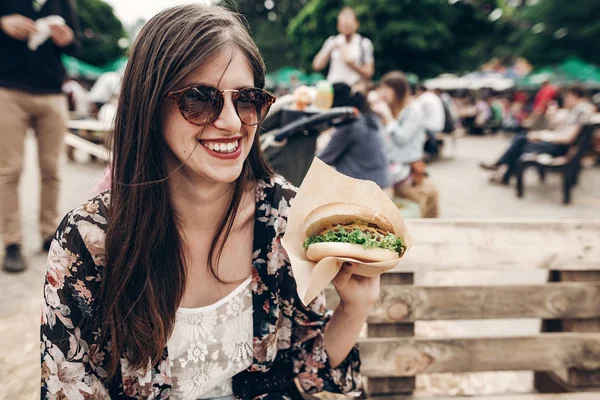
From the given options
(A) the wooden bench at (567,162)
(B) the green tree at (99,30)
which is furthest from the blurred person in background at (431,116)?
(B) the green tree at (99,30)

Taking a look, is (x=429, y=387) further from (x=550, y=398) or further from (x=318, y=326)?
(x=318, y=326)

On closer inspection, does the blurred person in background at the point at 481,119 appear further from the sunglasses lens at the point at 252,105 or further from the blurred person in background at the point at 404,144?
the sunglasses lens at the point at 252,105

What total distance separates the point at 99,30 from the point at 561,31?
43.5 metres

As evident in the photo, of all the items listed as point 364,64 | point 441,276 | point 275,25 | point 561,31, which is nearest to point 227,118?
point 441,276

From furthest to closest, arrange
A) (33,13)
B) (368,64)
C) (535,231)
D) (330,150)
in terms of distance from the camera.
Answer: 1. (368,64)
2. (330,150)
3. (33,13)
4. (535,231)

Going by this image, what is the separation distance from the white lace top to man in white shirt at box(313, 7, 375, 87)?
4.75 metres

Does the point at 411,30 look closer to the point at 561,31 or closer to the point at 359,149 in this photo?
the point at 561,31

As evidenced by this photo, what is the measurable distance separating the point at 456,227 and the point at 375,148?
2116 mm

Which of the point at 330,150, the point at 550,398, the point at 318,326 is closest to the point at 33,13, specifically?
the point at 330,150

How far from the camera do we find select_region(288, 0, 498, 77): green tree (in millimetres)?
18531

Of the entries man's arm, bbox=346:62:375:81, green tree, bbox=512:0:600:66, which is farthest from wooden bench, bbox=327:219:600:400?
green tree, bbox=512:0:600:66

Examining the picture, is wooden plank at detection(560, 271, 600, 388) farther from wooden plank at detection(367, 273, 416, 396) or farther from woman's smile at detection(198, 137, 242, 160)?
woman's smile at detection(198, 137, 242, 160)

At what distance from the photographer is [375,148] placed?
13.8ft

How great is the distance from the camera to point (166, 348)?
1.53 metres
